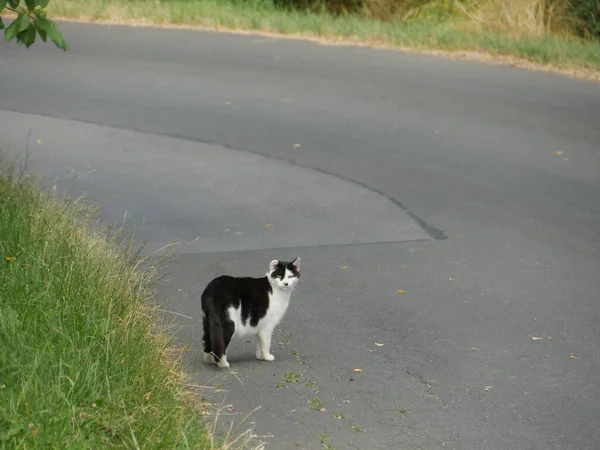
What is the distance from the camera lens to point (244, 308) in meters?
7.46

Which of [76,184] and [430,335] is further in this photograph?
[76,184]

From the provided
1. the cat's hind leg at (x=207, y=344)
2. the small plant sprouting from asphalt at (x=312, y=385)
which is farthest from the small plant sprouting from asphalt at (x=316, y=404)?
the cat's hind leg at (x=207, y=344)

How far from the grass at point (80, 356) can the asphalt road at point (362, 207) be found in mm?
667

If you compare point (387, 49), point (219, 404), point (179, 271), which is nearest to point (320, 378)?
point (219, 404)

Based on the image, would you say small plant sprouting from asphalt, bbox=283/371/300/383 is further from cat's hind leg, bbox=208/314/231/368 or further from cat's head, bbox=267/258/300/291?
cat's head, bbox=267/258/300/291

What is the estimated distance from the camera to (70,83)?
17344 millimetres

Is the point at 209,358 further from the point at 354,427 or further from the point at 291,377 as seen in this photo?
the point at 354,427

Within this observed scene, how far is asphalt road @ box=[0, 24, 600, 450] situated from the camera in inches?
278

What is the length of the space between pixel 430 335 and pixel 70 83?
34.4 feet

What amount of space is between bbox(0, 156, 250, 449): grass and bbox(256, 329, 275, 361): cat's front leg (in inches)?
22.3

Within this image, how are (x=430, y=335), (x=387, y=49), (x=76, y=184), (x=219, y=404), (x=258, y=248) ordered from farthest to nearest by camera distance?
(x=387, y=49), (x=76, y=184), (x=258, y=248), (x=430, y=335), (x=219, y=404)

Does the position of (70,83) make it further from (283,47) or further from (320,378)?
(320,378)

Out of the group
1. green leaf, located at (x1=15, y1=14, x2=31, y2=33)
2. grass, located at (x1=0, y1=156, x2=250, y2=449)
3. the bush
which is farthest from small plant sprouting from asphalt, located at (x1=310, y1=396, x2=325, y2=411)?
the bush

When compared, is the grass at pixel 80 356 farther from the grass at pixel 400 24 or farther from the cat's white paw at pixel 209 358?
the grass at pixel 400 24
